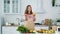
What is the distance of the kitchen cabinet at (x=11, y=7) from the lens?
271 inches

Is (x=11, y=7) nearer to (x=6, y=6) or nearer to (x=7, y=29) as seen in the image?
(x=6, y=6)

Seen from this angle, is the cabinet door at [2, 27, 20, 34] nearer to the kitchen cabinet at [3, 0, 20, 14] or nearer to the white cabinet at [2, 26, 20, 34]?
the white cabinet at [2, 26, 20, 34]

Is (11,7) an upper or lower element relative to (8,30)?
upper

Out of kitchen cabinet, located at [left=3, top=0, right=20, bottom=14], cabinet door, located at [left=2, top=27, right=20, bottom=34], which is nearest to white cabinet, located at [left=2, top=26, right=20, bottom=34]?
cabinet door, located at [left=2, top=27, right=20, bottom=34]

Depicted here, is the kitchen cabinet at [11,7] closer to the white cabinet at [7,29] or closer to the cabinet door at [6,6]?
the cabinet door at [6,6]

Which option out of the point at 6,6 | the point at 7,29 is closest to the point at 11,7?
the point at 6,6

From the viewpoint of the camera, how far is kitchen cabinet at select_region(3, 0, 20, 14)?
22.6 feet

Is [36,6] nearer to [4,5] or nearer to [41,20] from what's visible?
[41,20]

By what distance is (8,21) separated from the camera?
695cm

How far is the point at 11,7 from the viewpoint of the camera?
690 cm

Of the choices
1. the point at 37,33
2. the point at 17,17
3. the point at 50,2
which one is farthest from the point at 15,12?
the point at 37,33

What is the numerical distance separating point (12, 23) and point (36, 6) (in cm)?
110

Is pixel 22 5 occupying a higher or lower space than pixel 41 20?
higher

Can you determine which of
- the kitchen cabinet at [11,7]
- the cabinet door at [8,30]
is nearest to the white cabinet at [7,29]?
the cabinet door at [8,30]
